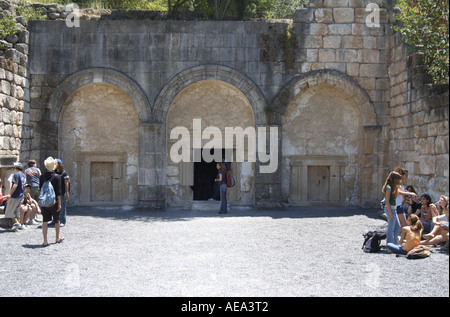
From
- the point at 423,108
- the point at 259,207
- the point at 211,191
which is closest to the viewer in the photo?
the point at 423,108

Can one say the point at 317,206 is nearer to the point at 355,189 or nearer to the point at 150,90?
the point at 355,189

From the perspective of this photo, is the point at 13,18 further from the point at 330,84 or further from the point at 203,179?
the point at 330,84

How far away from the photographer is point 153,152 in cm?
1283

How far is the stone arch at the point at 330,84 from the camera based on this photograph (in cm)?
1286

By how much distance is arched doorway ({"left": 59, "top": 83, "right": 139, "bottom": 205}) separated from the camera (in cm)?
1321

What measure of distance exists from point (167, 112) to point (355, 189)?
5.85 metres

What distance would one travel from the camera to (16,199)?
952 centimetres

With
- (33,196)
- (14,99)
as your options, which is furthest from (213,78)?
(33,196)

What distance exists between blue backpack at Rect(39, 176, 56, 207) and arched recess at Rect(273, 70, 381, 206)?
7.17 m

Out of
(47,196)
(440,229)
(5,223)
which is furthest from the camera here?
(5,223)

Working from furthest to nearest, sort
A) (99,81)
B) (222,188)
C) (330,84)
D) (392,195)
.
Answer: (330,84) → (99,81) → (222,188) → (392,195)

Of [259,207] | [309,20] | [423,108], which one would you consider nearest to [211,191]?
[259,207]

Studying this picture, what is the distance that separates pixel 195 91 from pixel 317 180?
14.4 feet

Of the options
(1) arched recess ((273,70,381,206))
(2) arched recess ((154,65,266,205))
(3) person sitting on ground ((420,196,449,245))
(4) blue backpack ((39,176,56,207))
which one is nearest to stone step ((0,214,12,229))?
(4) blue backpack ((39,176,56,207))
